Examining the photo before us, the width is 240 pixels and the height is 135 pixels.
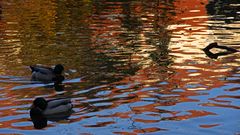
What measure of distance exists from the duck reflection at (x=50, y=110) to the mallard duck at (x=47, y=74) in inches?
200

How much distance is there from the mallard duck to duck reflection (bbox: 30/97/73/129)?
200 inches

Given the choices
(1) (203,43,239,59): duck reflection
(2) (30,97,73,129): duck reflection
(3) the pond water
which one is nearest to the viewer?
(3) the pond water

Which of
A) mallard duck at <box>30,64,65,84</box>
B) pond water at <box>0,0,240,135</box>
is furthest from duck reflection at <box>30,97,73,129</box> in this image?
mallard duck at <box>30,64,65,84</box>

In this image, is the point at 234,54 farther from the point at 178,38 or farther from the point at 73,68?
the point at 73,68

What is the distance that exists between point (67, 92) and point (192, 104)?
217 inches

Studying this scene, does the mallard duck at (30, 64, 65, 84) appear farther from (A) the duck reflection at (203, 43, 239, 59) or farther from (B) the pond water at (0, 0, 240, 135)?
(A) the duck reflection at (203, 43, 239, 59)

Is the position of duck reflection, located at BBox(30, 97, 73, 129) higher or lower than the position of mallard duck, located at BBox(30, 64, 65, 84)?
lower

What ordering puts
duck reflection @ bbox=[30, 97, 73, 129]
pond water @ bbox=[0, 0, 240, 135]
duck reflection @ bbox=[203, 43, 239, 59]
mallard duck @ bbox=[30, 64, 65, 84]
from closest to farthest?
pond water @ bbox=[0, 0, 240, 135] → duck reflection @ bbox=[30, 97, 73, 129] → mallard duck @ bbox=[30, 64, 65, 84] → duck reflection @ bbox=[203, 43, 239, 59]

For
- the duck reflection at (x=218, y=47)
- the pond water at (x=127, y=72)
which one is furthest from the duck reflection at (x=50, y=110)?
the duck reflection at (x=218, y=47)

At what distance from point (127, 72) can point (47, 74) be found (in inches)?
155

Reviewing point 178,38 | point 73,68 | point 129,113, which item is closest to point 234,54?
point 178,38

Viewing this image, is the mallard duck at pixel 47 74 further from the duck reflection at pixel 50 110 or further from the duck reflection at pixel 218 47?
the duck reflection at pixel 218 47

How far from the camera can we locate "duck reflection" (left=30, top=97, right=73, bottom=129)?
2073 cm

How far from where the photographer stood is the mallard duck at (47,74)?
2641 centimetres
